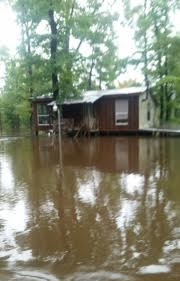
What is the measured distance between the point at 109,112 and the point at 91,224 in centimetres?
1660

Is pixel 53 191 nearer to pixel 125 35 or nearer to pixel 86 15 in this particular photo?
pixel 86 15

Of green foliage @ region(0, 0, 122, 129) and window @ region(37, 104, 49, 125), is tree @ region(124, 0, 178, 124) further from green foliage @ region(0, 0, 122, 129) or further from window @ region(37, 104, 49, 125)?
window @ region(37, 104, 49, 125)

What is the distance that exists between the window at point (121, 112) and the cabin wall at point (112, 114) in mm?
156

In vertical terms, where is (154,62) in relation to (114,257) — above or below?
above

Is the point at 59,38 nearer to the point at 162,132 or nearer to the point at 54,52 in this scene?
the point at 54,52

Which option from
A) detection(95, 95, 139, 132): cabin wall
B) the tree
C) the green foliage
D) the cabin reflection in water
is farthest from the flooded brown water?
the tree

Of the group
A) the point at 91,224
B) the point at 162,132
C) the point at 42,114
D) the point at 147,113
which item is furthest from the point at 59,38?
the point at 91,224

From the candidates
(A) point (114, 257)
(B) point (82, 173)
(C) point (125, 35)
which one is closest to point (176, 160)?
(B) point (82, 173)

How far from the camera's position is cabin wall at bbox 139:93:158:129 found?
21.1m

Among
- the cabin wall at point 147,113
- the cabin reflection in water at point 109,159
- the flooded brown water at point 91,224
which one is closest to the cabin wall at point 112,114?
the cabin wall at point 147,113

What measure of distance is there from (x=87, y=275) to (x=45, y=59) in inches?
726

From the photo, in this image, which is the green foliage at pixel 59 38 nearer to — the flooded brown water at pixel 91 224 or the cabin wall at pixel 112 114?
the cabin wall at pixel 112 114

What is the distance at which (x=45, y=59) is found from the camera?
20.6 metres

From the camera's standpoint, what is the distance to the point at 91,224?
5.04 m
